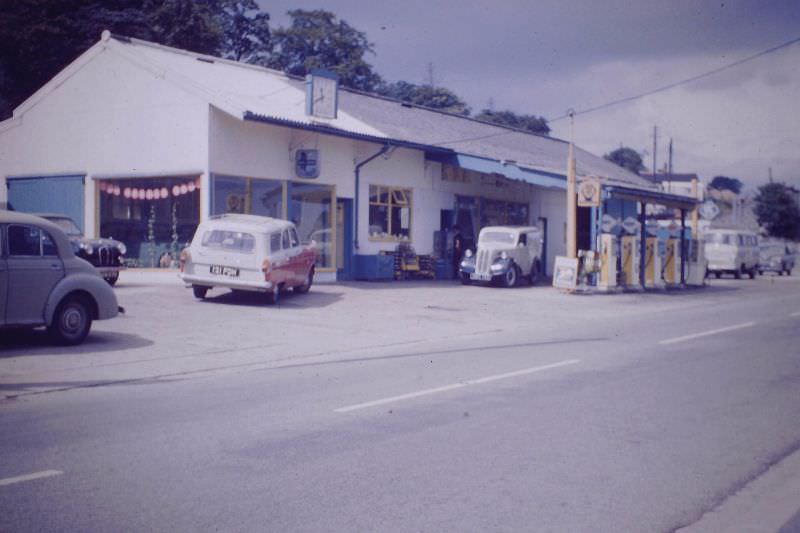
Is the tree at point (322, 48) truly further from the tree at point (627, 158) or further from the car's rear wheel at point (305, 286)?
the tree at point (627, 158)

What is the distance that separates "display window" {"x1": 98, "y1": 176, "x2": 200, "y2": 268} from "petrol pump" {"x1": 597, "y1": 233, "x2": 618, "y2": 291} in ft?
44.0

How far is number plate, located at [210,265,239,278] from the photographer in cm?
1666

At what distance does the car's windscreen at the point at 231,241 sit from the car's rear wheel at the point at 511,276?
37.6ft

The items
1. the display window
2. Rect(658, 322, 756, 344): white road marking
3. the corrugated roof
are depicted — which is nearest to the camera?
Rect(658, 322, 756, 344): white road marking

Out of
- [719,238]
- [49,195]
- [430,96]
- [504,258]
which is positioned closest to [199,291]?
[49,195]

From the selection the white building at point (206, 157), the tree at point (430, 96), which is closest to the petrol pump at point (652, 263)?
the white building at point (206, 157)

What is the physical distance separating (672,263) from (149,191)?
20072 mm

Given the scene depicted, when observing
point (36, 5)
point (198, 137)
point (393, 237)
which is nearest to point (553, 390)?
point (198, 137)

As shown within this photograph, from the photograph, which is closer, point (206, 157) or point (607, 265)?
point (206, 157)

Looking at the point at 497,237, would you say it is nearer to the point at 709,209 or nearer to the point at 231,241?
the point at 709,209

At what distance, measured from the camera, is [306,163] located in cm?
2273

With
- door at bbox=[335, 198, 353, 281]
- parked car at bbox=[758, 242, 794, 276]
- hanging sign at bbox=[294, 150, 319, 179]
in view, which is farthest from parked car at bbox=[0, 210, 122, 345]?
parked car at bbox=[758, 242, 794, 276]

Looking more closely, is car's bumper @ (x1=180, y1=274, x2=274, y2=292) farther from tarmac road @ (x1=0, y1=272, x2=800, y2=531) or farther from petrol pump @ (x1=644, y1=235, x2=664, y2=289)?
petrol pump @ (x1=644, y1=235, x2=664, y2=289)

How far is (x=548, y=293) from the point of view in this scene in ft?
80.8
